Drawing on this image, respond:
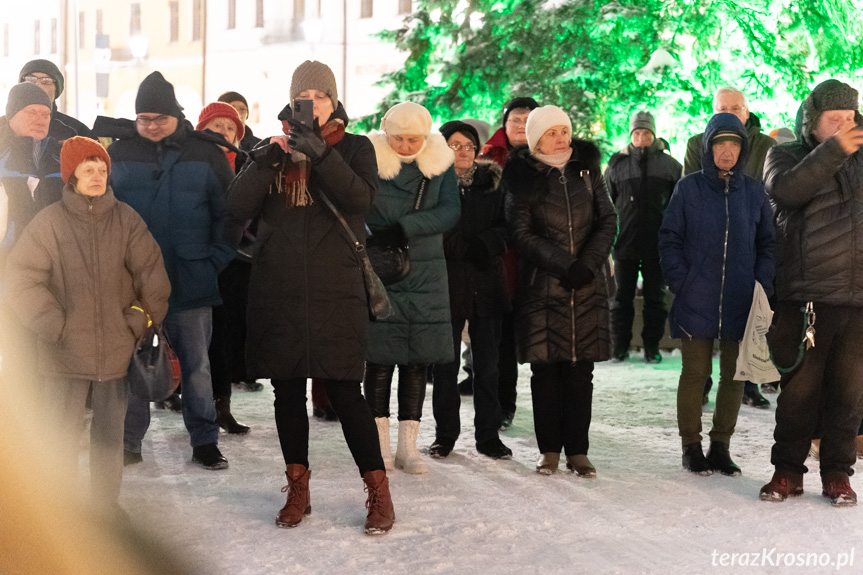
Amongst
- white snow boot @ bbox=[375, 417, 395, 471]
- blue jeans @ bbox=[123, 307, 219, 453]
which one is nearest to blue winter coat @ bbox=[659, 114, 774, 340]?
white snow boot @ bbox=[375, 417, 395, 471]

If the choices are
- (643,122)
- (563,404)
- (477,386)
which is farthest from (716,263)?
(643,122)

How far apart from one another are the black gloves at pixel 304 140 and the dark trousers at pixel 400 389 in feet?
5.95

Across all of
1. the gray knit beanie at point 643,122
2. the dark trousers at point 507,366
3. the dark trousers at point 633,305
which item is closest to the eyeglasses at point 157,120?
the dark trousers at point 507,366

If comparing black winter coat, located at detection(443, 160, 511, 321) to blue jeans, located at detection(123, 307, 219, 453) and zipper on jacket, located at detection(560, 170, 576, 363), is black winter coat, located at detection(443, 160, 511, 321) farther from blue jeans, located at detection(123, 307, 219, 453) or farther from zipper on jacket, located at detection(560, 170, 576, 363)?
blue jeans, located at detection(123, 307, 219, 453)

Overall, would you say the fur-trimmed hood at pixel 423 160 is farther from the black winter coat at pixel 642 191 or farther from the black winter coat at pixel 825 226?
the black winter coat at pixel 642 191

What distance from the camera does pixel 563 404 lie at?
6805mm

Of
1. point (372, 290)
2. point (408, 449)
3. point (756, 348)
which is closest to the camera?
point (372, 290)

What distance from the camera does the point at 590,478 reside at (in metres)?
6.58

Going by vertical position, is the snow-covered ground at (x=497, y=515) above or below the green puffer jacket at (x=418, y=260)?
below

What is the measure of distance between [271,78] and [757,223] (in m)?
33.6

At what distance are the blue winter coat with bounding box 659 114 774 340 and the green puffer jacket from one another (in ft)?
4.32

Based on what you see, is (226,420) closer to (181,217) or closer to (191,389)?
(191,389)

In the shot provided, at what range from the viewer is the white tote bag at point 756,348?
254 inches

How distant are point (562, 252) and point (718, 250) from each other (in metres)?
0.89
